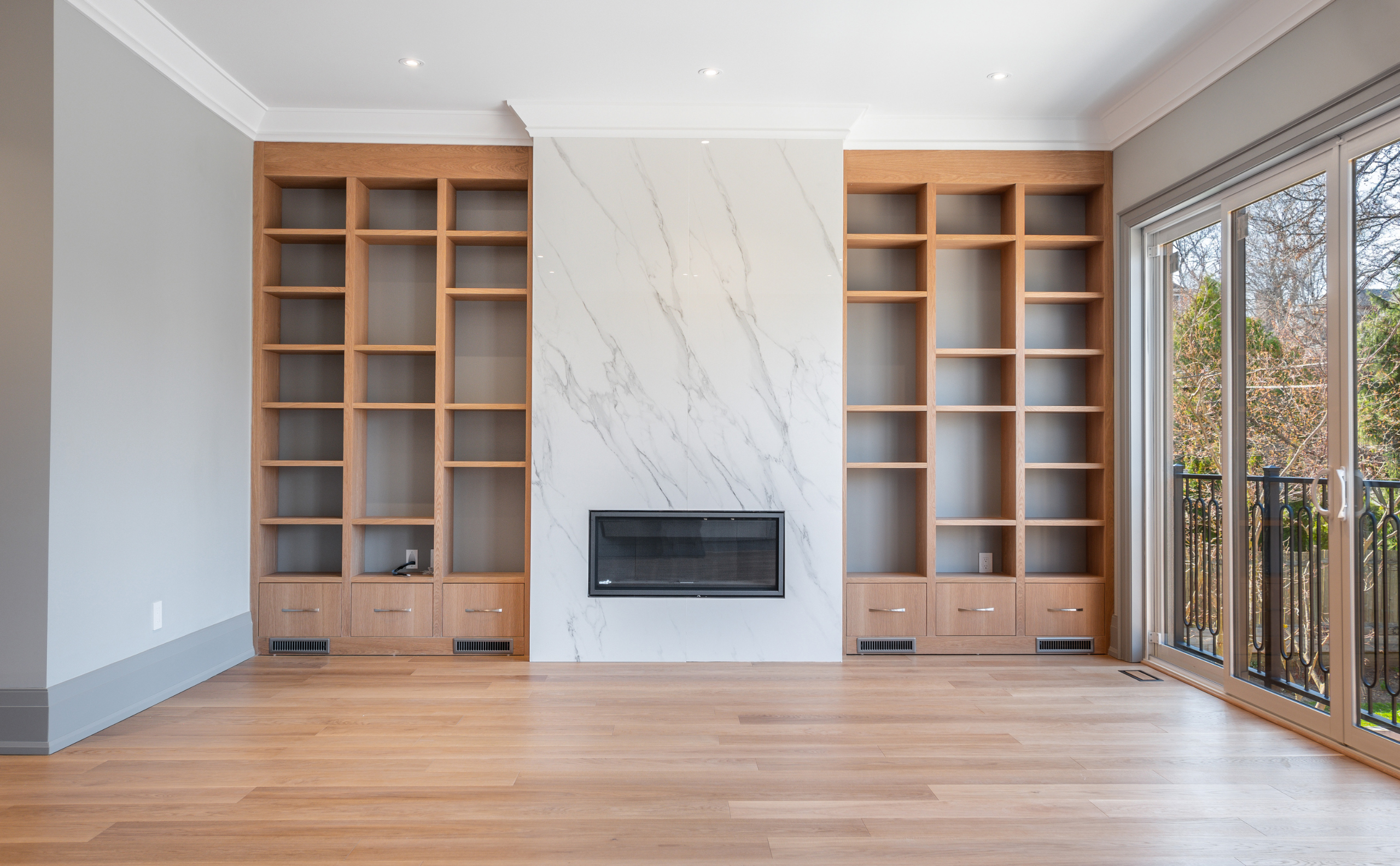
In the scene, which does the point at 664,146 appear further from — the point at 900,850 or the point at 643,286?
the point at 900,850

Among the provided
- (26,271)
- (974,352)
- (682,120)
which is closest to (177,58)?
(26,271)

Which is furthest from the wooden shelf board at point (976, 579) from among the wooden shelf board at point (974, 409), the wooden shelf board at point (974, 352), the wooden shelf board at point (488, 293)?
the wooden shelf board at point (488, 293)

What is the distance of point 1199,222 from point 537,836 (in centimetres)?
371

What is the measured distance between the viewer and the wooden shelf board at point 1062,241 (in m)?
4.01

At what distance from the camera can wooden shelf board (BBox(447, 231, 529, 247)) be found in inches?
156

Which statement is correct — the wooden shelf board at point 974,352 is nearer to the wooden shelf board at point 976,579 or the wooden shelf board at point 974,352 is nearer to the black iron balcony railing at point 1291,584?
the black iron balcony railing at point 1291,584

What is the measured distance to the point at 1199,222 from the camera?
11.5 ft

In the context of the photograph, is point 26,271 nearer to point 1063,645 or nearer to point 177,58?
point 177,58

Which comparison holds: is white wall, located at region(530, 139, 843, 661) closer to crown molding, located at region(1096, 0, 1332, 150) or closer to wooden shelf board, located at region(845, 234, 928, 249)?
wooden shelf board, located at region(845, 234, 928, 249)

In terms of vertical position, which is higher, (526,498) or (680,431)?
(680,431)

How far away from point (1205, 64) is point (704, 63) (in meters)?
2.13

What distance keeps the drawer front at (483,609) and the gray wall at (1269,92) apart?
372cm

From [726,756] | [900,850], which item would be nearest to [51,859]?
[726,756]

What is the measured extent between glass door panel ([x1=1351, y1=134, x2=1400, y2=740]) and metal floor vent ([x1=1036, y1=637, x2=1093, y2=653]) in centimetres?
143
